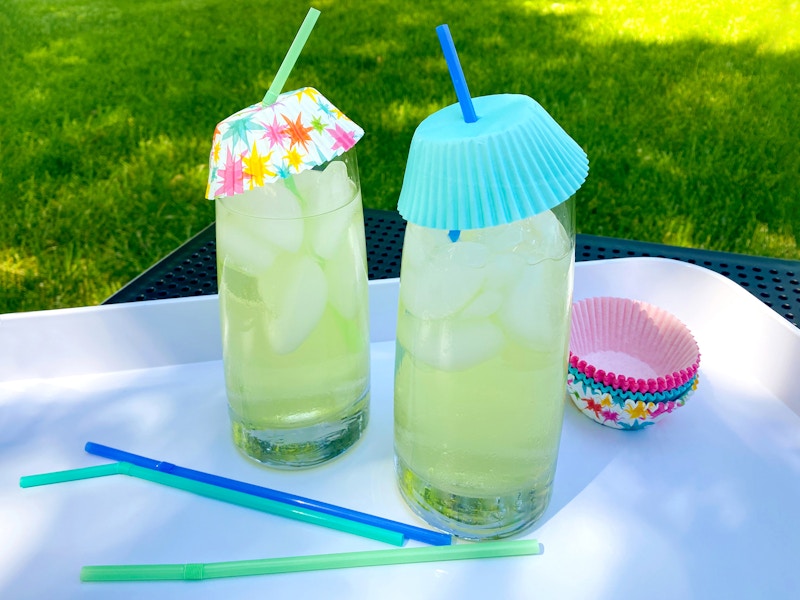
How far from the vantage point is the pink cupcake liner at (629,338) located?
78 centimetres

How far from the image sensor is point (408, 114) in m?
2.03

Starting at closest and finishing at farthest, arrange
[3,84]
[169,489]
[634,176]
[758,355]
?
[169,489] → [758,355] → [634,176] → [3,84]

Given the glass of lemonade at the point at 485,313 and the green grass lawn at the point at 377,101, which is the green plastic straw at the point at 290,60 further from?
the green grass lawn at the point at 377,101

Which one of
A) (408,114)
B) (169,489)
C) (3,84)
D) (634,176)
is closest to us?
(169,489)

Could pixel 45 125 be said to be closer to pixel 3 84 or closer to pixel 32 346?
pixel 3 84

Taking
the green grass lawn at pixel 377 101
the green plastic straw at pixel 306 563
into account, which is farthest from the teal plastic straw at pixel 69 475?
the green grass lawn at pixel 377 101

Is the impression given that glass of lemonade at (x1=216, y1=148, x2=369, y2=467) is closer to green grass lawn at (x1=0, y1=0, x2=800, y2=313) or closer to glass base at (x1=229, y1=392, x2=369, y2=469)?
glass base at (x1=229, y1=392, x2=369, y2=469)

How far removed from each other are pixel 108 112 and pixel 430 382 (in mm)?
1834

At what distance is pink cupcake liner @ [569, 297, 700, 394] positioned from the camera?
78 centimetres

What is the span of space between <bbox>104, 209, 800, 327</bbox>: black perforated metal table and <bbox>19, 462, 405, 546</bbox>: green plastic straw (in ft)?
0.95

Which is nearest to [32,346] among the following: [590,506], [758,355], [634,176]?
[590,506]

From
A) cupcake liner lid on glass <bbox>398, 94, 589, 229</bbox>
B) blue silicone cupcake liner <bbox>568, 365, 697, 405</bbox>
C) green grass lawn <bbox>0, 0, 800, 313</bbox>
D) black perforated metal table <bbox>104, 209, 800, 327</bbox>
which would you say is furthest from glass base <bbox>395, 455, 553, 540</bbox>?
green grass lawn <bbox>0, 0, 800, 313</bbox>

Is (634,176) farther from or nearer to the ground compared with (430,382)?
nearer to the ground

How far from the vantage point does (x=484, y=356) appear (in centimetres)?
54
